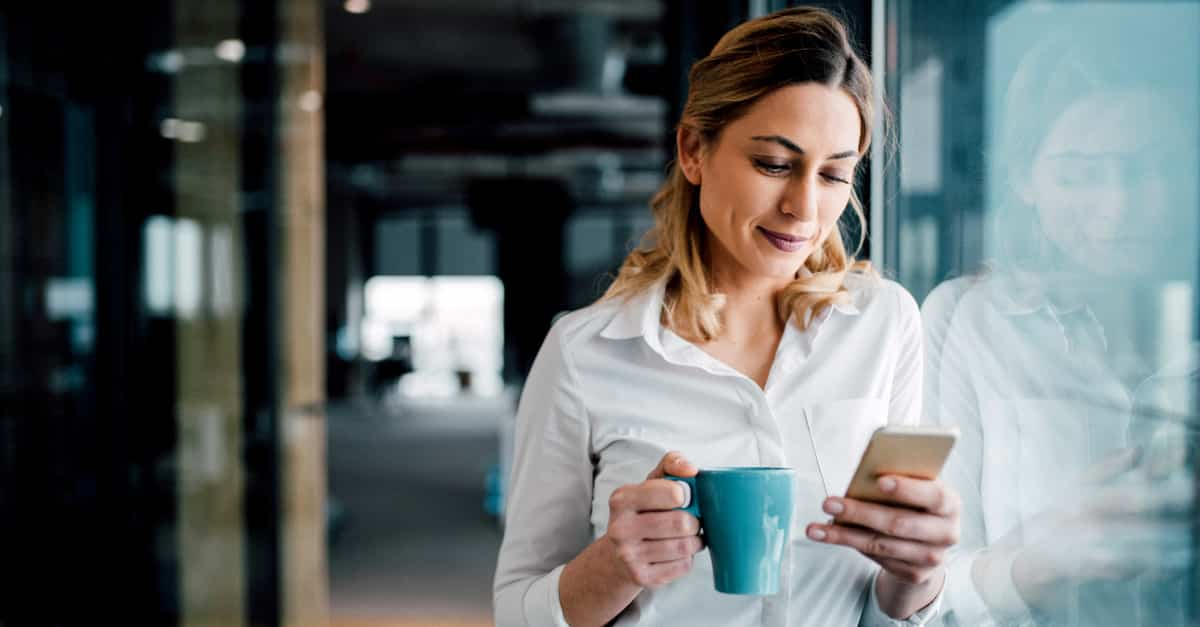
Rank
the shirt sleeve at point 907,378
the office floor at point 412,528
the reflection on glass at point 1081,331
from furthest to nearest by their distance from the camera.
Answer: the office floor at point 412,528
the shirt sleeve at point 907,378
the reflection on glass at point 1081,331

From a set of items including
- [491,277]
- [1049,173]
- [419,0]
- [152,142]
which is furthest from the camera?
[491,277]

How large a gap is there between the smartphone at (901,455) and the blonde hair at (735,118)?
1.11 feet

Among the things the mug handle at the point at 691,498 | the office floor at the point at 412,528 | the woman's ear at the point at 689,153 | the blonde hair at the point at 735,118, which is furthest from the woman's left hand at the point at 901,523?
the office floor at the point at 412,528

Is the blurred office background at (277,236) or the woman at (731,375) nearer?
the blurred office background at (277,236)

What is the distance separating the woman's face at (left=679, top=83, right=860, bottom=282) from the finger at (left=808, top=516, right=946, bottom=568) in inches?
12.0

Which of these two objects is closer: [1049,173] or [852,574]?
[1049,173]

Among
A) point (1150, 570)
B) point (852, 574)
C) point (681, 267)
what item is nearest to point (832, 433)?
point (852, 574)

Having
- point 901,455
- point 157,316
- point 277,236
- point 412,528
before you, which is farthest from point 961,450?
point 412,528

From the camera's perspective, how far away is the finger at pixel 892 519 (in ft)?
2.45

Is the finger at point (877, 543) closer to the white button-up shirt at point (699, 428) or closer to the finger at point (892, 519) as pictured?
the finger at point (892, 519)

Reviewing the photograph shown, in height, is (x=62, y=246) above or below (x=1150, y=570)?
above

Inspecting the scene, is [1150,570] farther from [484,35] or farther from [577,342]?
[484,35]

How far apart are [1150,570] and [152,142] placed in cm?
356

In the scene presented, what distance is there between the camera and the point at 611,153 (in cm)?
1270
